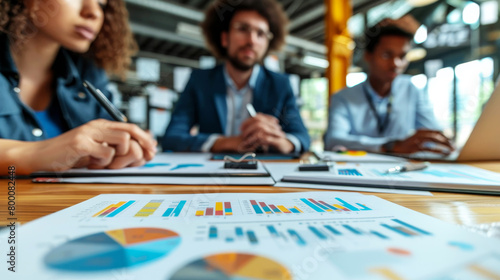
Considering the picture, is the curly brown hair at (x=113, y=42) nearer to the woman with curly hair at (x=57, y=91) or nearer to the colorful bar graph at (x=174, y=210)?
the woman with curly hair at (x=57, y=91)

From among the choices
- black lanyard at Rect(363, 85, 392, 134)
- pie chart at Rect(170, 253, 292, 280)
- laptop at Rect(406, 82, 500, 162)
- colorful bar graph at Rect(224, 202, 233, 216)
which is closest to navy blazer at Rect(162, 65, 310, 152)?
black lanyard at Rect(363, 85, 392, 134)

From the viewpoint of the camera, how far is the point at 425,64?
165cm

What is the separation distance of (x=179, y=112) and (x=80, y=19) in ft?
2.07

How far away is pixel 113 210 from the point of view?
0.74 feet

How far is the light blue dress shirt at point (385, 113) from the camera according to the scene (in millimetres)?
1318

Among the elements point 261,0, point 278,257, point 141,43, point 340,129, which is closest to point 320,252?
point 278,257

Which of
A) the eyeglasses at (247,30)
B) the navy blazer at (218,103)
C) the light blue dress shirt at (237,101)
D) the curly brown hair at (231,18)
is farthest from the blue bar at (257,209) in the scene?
the curly brown hair at (231,18)

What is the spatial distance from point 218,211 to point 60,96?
2.34 feet

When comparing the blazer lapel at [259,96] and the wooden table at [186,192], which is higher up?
the blazer lapel at [259,96]

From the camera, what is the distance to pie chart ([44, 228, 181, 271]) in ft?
0.42

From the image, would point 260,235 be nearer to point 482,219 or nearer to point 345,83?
point 482,219

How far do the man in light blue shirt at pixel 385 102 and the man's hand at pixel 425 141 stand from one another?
1.45 ft

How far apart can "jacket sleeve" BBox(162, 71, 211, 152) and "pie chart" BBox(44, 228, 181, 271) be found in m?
0.77

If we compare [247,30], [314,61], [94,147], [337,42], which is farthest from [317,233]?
[314,61]
